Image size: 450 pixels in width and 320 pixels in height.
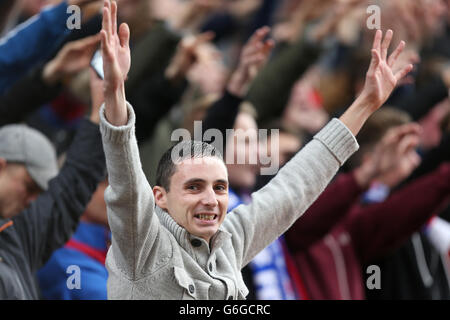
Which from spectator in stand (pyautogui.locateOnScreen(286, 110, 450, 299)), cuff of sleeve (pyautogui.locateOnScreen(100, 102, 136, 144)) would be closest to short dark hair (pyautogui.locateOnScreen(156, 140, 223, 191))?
cuff of sleeve (pyautogui.locateOnScreen(100, 102, 136, 144))

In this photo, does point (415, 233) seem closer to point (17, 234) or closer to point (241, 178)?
point (241, 178)

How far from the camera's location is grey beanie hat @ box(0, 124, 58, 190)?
3625mm

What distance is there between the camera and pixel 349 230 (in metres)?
5.26

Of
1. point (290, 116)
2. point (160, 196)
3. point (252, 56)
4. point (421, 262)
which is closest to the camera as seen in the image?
point (160, 196)

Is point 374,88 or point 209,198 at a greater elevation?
point 374,88

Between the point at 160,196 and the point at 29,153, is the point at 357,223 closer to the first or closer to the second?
the point at 29,153

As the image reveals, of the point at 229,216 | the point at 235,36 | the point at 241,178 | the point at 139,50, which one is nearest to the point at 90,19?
the point at 139,50

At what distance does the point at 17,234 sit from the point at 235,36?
4.13 meters

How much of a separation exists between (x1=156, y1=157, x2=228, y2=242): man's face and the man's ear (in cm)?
5

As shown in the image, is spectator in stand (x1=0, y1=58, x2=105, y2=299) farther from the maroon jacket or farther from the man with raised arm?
the maroon jacket

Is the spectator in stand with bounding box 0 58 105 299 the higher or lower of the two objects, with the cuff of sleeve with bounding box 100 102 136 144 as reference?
higher

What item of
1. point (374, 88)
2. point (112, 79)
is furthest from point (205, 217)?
point (374, 88)

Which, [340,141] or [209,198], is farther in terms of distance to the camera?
[340,141]

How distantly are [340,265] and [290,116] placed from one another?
132 cm
